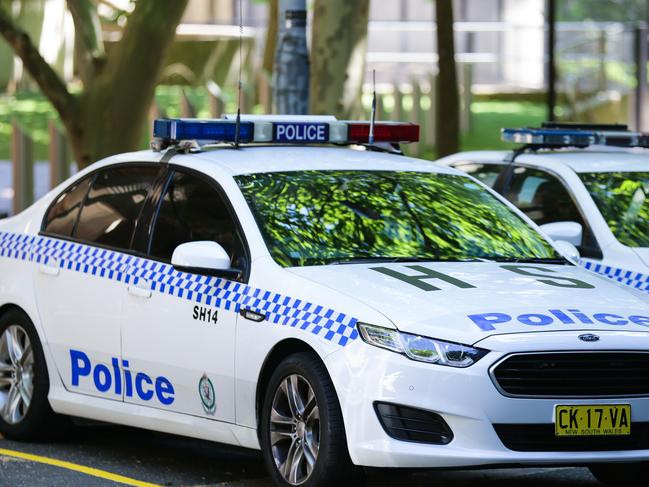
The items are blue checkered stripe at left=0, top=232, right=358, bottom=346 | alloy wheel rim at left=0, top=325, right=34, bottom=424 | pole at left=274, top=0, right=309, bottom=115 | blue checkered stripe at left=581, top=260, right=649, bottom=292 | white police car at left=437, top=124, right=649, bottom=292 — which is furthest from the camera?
pole at left=274, top=0, right=309, bottom=115

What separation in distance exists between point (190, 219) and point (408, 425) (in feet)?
6.48

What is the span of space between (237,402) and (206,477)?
26.9 inches

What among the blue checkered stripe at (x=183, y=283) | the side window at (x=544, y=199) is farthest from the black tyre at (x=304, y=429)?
the side window at (x=544, y=199)

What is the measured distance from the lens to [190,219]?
806cm

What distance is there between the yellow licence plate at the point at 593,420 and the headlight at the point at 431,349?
41 centimetres

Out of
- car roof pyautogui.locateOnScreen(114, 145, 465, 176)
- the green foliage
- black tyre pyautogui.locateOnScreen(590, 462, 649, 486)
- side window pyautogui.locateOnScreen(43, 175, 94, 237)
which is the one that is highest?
the green foliage

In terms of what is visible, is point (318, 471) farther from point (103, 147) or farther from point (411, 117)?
point (411, 117)

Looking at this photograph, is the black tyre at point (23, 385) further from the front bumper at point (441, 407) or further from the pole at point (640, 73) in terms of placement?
the pole at point (640, 73)

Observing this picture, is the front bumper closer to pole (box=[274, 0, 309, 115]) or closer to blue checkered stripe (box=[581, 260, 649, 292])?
blue checkered stripe (box=[581, 260, 649, 292])

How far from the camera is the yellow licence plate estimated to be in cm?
657

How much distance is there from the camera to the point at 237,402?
7336 millimetres

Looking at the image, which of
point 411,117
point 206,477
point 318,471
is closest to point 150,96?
point 206,477

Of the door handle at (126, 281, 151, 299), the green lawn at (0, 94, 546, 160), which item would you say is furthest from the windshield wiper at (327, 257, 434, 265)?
the green lawn at (0, 94, 546, 160)

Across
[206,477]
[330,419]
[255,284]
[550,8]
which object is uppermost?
[550,8]
